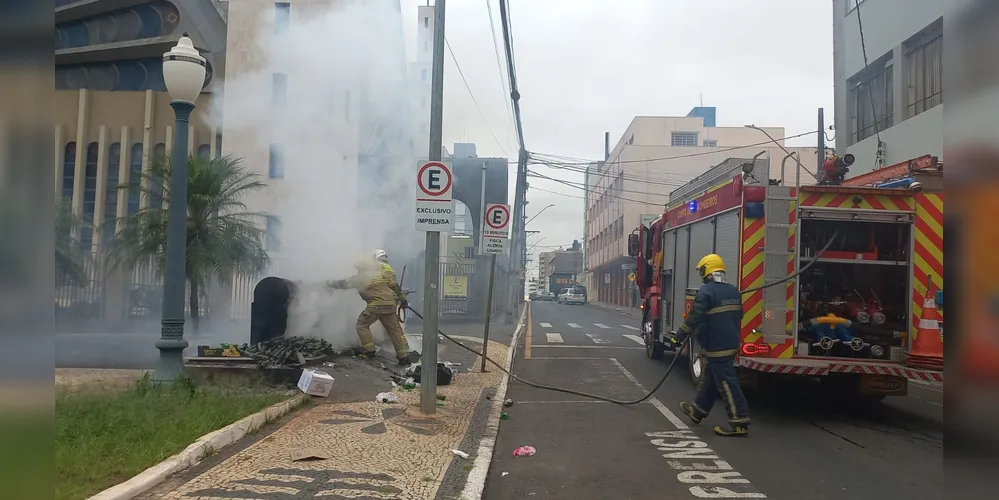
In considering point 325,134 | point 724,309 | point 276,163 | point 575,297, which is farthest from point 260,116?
point 575,297

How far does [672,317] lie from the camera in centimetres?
1046

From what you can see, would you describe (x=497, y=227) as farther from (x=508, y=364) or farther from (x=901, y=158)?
(x=901, y=158)

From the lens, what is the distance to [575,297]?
5412 centimetres

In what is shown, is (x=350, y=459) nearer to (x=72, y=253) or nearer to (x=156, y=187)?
(x=156, y=187)

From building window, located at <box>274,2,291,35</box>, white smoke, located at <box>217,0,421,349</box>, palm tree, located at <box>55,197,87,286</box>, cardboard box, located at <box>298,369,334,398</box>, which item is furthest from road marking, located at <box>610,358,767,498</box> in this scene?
palm tree, located at <box>55,197,87,286</box>

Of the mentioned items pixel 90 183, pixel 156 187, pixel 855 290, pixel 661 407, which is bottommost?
pixel 661 407

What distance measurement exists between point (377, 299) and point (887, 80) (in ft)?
44.5

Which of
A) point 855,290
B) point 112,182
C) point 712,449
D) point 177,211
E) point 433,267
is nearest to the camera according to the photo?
point 712,449

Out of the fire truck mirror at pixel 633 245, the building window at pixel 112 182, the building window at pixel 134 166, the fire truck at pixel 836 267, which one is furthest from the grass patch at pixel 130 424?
the building window at pixel 112 182

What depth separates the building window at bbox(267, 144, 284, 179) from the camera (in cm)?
1177

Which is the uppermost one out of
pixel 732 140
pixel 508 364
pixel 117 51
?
pixel 732 140

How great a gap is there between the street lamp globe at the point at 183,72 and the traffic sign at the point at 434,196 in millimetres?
2446

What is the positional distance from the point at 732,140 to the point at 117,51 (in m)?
38.8
